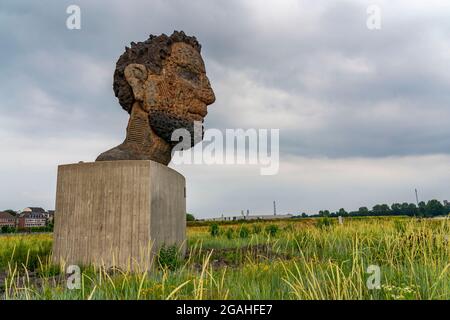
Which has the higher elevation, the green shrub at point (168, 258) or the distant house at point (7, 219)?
the green shrub at point (168, 258)

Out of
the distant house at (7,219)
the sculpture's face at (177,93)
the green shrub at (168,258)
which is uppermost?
the sculpture's face at (177,93)

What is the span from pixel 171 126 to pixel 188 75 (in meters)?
1.13

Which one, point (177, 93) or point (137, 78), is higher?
point (137, 78)

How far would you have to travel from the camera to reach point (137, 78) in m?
Result: 7.06

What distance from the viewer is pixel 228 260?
6559mm

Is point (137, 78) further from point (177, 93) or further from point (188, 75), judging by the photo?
point (188, 75)

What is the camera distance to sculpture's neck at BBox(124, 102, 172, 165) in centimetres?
719

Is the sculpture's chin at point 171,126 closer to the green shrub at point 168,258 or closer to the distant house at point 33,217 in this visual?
the green shrub at point 168,258

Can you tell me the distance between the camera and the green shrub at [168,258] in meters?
5.81

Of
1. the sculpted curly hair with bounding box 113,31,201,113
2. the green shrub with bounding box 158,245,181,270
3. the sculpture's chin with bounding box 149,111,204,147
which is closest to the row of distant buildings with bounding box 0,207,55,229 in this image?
the sculpted curly hair with bounding box 113,31,201,113

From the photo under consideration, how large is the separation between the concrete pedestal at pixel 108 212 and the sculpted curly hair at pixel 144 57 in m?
1.67

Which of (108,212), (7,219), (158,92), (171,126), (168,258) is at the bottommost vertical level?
(7,219)

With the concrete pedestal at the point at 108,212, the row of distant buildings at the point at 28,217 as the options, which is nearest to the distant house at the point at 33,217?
the row of distant buildings at the point at 28,217

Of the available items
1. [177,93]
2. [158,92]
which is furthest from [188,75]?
[158,92]
